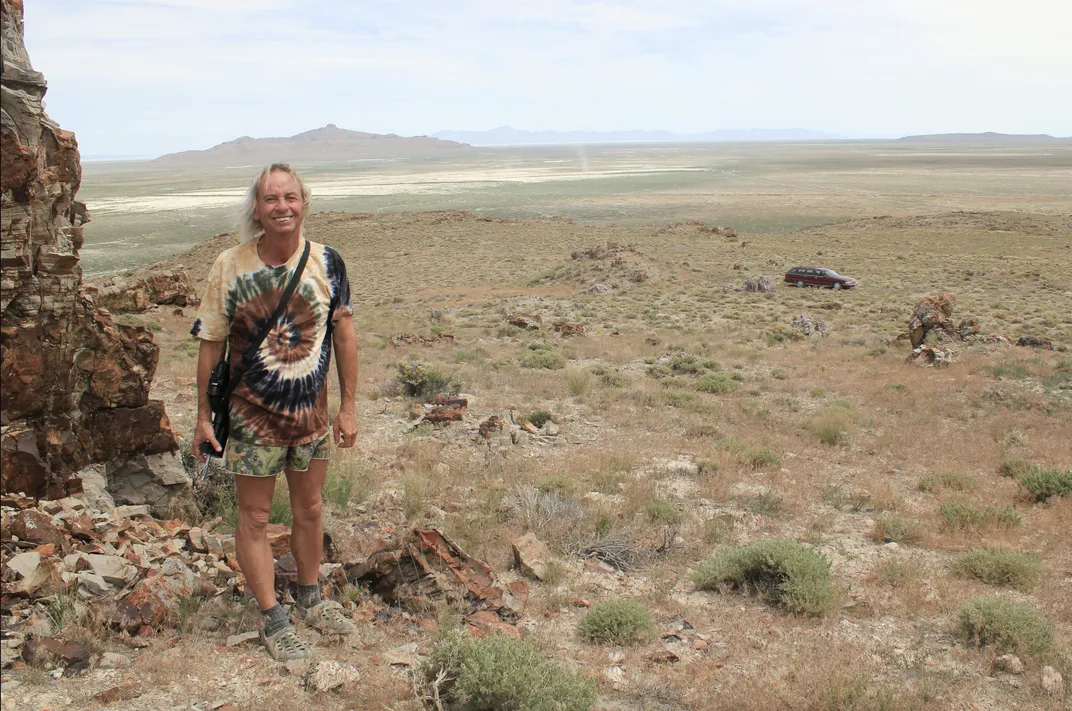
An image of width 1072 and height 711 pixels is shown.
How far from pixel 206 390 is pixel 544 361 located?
12739 millimetres

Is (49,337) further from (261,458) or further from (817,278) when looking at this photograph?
(817,278)

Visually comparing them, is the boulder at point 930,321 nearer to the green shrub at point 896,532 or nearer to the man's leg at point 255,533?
the green shrub at point 896,532

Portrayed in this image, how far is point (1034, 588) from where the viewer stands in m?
5.54

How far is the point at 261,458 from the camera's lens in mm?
3559

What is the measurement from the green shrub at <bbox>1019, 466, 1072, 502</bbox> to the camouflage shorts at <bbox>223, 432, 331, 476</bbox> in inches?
296

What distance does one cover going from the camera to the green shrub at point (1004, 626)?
4.43 metres

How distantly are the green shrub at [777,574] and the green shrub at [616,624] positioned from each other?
0.91 meters

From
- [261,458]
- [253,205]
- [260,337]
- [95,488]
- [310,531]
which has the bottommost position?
[95,488]

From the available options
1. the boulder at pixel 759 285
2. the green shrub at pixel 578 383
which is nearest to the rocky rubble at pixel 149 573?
the green shrub at pixel 578 383

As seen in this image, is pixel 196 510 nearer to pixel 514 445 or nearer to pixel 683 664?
Result: pixel 683 664

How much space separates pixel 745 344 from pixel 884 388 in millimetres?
6428

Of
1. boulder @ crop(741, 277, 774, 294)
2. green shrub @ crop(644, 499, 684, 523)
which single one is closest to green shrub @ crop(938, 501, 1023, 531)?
green shrub @ crop(644, 499, 684, 523)

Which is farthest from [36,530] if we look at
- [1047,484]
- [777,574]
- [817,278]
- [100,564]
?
[817,278]

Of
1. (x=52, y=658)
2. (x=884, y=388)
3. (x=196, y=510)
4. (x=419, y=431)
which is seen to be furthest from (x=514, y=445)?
(x=884, y=388)
